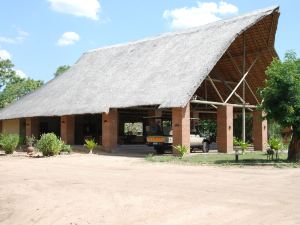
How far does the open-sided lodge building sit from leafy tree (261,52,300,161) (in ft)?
14.8

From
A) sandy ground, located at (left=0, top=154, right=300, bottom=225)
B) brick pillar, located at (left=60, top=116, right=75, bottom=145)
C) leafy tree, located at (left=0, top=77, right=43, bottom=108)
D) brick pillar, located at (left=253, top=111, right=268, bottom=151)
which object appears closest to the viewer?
sandy ground, located at (left=0, top=154, right=300, bottom=225)

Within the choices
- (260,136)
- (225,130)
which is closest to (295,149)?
(225,130)

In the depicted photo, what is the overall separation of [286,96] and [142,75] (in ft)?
33.6

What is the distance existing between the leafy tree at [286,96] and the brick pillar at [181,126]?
4783 mm

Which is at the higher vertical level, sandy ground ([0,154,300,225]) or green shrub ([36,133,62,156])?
green shrub ([36,133,62,156])

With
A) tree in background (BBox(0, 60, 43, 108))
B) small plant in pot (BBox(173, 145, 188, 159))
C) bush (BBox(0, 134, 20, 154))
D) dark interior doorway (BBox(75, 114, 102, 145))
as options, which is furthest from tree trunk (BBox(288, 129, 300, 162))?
tree in background (BBox(0, 60, 43, 108))

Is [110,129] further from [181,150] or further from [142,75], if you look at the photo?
[181,150]

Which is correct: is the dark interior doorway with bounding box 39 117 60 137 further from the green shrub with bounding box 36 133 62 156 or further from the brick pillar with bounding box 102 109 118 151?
the green shrub with bounding box 36 133 62 156

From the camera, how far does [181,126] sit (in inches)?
832

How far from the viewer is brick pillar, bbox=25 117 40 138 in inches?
1192

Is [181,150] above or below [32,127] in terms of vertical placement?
below

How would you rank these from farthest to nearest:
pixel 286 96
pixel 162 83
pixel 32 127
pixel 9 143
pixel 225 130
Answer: pixel 32 127, pixel 225 130, pixel 9 143, pixel 162 83, pixel 286 96

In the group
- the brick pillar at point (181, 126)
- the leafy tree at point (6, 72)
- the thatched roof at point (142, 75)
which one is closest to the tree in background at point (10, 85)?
the leafy tree at point (6, 72)

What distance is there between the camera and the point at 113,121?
2425cm
